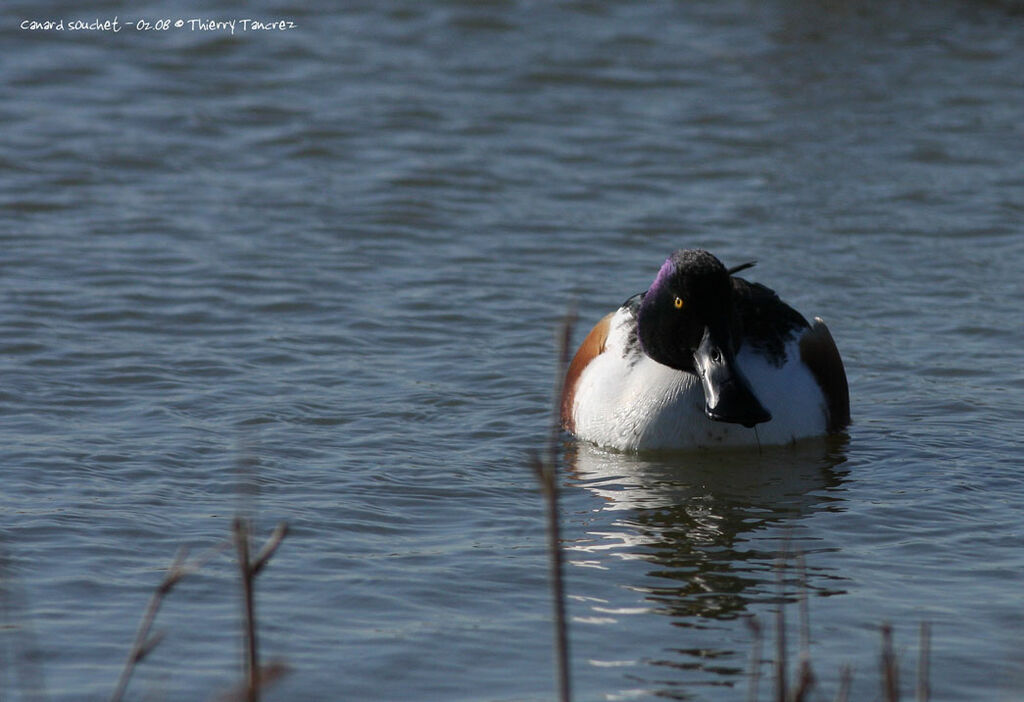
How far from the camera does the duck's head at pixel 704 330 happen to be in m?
7.06

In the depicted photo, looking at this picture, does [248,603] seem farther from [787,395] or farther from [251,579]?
[787,395]

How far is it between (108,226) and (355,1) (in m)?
5.81

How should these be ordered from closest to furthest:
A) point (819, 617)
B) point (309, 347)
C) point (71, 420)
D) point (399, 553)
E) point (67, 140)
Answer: point (819, 617)
point (399, 553)
point (71, 420)
point (309, 347)
point (67, 140)

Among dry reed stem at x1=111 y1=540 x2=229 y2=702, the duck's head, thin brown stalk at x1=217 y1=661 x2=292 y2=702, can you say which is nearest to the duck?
the duck's head

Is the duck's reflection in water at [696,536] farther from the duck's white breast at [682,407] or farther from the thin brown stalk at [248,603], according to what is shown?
the thin brown stalk at [248,603]

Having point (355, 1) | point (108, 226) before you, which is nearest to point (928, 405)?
point (108, 226)

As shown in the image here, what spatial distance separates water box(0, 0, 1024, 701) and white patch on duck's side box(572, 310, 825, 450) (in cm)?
12

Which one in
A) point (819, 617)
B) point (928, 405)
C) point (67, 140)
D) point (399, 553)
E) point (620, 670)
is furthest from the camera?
point (67, 140)

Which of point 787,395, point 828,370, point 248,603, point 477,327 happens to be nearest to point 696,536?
point 787,395

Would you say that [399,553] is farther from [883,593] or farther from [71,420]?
[71,420]

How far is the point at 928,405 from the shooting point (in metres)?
8.15

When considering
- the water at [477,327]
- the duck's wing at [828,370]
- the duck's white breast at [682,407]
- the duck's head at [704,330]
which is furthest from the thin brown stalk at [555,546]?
the duck's wing at [828,370]

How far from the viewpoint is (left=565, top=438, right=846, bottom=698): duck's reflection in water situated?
213 inches

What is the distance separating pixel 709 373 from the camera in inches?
283
